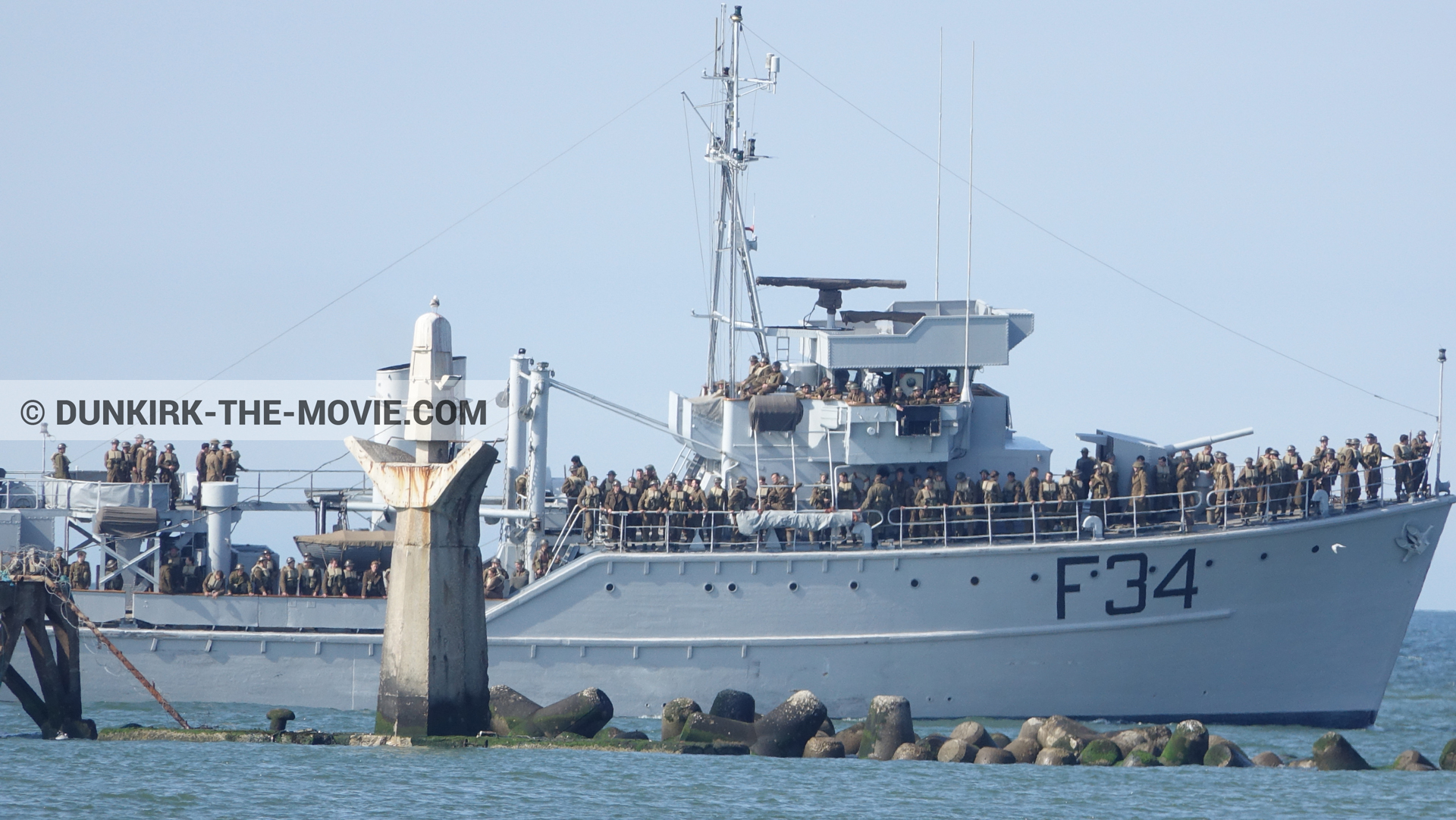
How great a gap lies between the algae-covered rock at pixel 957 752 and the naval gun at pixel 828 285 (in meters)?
8.48

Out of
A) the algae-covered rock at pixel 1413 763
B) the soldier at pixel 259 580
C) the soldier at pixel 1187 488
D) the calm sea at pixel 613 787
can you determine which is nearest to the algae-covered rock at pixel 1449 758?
the algae-covered rock at pixel 1413 763

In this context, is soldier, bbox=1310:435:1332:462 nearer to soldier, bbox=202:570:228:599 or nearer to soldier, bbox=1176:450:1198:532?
soldier, bbox=1176:450:1198:532

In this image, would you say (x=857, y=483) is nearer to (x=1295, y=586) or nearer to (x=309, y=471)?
(x=1295, y=586)

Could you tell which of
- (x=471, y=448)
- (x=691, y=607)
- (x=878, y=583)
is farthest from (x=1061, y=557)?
(x=471, y=448)

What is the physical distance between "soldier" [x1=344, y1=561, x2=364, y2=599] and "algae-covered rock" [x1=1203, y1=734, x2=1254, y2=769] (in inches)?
499

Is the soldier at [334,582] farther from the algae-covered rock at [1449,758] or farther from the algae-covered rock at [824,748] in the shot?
the algae-covered rock at [1449,758]

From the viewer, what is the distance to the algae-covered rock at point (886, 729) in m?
25.8

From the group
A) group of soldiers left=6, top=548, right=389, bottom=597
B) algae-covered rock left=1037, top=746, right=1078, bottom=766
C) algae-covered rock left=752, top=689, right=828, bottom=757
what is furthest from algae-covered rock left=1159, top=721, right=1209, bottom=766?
group of soldiers left=6, top=548, right=389, bottom=597

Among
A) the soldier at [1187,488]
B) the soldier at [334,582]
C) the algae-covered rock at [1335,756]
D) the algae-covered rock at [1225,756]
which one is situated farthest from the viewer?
the soldier at [334,582]

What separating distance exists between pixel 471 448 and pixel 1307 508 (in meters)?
12.7

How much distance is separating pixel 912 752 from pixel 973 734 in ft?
2.79

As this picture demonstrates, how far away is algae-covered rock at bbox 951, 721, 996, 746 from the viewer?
25.8 meters

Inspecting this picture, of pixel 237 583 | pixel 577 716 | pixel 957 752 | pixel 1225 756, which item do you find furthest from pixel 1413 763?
pixel 237 583

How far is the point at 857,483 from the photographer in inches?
1184
